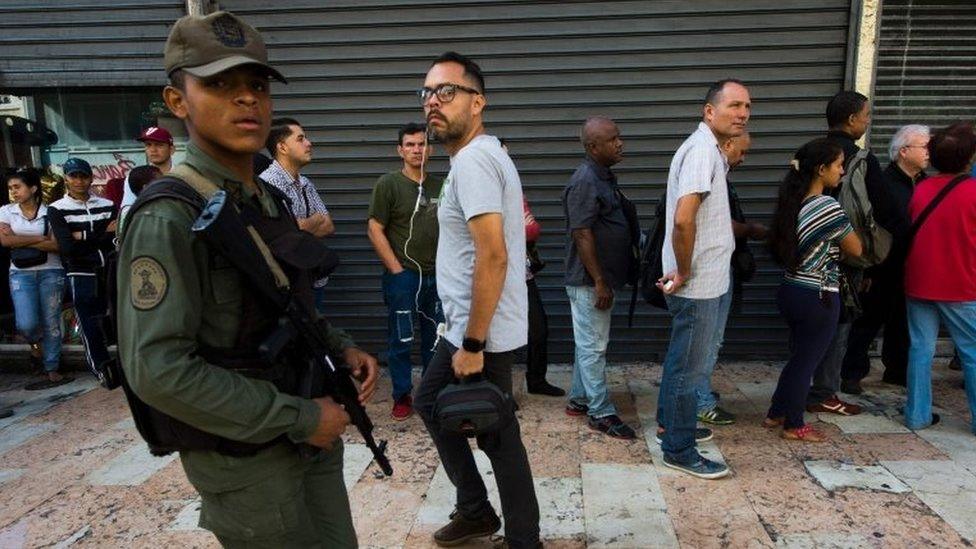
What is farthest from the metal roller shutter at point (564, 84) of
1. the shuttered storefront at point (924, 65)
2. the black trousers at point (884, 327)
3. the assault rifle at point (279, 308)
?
the assault rifle at point (279, 308)

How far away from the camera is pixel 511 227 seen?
7.86ft

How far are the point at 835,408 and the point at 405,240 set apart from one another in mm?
3178

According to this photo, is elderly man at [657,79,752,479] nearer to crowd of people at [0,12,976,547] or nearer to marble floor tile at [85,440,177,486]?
crowd of people at [0,12,976,547]

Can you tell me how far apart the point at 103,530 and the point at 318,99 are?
12.2ft

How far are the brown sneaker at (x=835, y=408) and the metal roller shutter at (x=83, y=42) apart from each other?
6.04m

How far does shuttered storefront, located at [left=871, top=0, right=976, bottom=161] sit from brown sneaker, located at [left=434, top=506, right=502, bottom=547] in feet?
15.4

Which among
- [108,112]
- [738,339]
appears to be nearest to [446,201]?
[738,339]

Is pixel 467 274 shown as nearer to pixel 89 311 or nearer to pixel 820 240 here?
pixel 820 240

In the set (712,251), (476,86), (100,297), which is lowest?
(100,297)

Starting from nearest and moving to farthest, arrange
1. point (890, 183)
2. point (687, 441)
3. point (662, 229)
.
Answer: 1. point (687, 441)
2. point (662, 229)
3. point (890, 183)

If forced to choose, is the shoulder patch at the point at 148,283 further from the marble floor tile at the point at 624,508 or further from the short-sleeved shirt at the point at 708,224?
the short-sleeved shirt at the point at 708,224

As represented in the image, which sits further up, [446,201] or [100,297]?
[446,201]

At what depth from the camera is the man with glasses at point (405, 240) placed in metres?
4.06

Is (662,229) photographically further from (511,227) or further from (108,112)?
(108,112)
